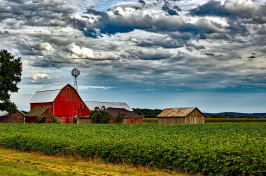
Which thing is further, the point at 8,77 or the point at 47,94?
the point at 47,94

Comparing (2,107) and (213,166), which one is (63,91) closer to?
(2,107)

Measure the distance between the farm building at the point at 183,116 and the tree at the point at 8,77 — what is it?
37292 mm

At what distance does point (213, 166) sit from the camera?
517 inches

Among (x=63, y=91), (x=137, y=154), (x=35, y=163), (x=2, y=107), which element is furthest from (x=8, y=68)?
(x=137, y=154)

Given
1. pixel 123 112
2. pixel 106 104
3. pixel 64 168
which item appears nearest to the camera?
pixel 64 168

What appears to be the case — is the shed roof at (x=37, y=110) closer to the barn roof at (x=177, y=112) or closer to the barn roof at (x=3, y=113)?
the barn roof at (x=3, y=113)

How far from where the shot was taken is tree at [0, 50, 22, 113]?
67625 mm

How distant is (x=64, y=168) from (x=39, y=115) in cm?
5685

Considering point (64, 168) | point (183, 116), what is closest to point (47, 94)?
point (183, 116)

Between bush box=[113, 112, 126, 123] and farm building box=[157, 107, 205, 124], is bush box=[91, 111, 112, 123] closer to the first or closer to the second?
bush box=[113, 112, 126, 123]

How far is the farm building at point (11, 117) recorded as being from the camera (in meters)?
72.5

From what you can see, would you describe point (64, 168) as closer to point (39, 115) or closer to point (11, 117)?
point (39, 115)

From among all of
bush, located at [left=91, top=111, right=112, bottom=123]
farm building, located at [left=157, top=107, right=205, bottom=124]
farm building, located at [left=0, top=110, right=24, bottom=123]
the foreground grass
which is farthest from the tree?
the foreground grass

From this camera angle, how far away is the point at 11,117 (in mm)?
73125
